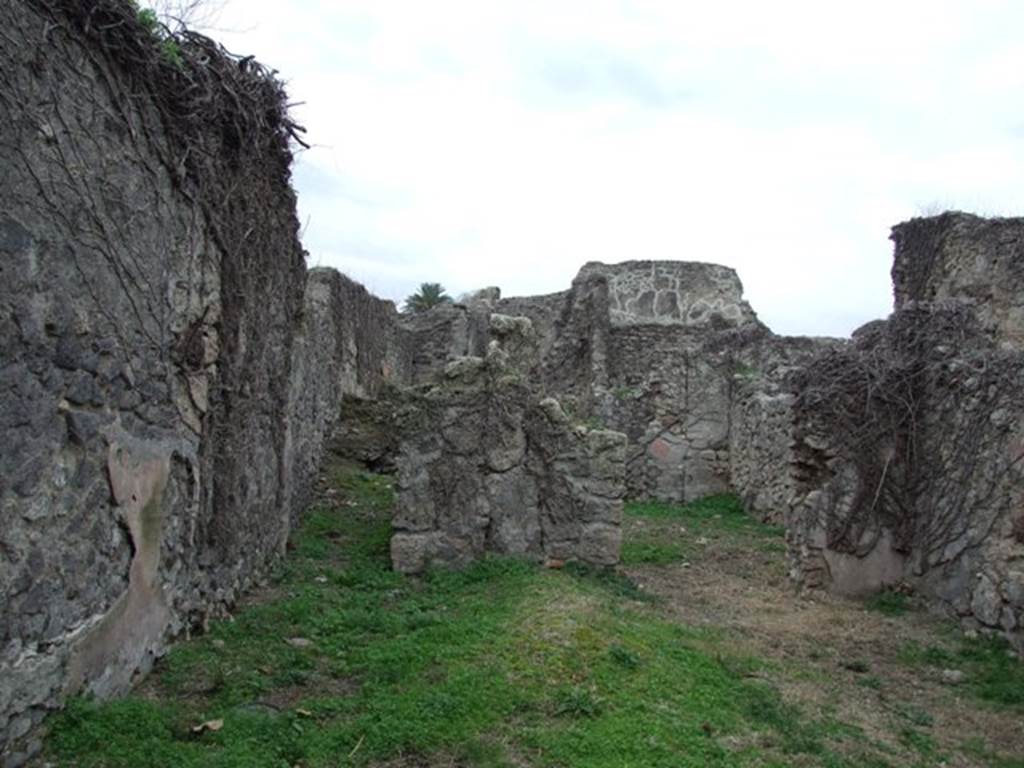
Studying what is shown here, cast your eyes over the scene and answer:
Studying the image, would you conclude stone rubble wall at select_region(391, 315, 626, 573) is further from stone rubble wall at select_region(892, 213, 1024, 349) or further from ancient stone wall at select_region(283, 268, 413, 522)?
stone rubble wall at select_region(892, 213, 1024, 349)

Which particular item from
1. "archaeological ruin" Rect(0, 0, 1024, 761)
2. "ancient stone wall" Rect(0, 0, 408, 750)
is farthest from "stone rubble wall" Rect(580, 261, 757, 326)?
"ancient stone wall" Rect(0, 0, 408, 750)

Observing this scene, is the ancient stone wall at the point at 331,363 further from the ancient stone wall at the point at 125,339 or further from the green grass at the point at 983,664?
the green grass at the point at 983,664

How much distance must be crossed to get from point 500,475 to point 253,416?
2.07 m

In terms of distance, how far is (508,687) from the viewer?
15.4 feet

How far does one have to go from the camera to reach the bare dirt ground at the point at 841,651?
497cm

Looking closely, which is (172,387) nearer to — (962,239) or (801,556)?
(801,556)

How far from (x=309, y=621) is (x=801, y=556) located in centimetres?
447

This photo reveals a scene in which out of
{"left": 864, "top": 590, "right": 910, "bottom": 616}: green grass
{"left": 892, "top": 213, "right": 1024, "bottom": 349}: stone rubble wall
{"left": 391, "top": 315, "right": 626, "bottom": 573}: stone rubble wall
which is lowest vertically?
{"left": 864, "top": 590, "right": 910, "bottom": 616}: green grass

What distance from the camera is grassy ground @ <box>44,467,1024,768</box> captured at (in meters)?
4.05

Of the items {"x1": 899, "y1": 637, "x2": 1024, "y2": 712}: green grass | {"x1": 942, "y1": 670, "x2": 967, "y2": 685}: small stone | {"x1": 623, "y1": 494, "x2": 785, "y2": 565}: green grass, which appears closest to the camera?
{"x1": 899, "y1": 637, "x2": 1024, "y2": 712}: green grass

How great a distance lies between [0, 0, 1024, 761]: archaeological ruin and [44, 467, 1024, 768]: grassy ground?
31 cm

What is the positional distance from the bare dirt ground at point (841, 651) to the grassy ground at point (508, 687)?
0.02 m

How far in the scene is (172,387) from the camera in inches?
198

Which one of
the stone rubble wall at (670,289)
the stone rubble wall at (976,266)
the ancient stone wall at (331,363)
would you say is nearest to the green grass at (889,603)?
the ancient stone wall at (331,363)
